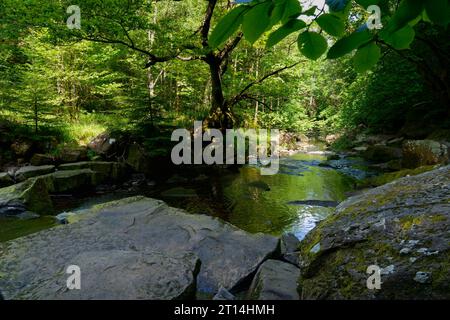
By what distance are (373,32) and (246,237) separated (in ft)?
12.8

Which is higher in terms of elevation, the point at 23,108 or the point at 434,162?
Answer: the point at 23,108

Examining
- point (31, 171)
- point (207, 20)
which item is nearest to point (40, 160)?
A: point (31, 171)

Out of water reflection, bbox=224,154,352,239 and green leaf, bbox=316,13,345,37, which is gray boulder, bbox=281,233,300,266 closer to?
water reflection, bbox=224,154,352,239

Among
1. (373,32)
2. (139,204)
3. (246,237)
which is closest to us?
(373,32)

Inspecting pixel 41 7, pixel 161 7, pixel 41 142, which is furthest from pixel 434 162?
pixel 161 7

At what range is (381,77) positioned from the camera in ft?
52.2

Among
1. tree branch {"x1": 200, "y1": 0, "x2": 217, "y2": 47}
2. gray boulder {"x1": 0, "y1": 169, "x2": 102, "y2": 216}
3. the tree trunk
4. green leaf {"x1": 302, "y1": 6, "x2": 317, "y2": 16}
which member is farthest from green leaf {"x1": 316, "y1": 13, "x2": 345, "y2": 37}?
the tree trunk

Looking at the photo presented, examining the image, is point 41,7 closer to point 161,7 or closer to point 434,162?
point 434,162

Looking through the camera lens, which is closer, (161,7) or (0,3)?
(0,3)

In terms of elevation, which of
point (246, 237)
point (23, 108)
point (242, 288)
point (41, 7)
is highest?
point (41, 7)

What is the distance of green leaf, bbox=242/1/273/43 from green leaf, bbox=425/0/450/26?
0.36m

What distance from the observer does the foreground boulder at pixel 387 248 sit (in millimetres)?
2177

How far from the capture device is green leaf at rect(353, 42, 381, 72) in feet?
3.13

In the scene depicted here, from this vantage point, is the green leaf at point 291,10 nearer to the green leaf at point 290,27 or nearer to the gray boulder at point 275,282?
the green leaf at point 290,27
